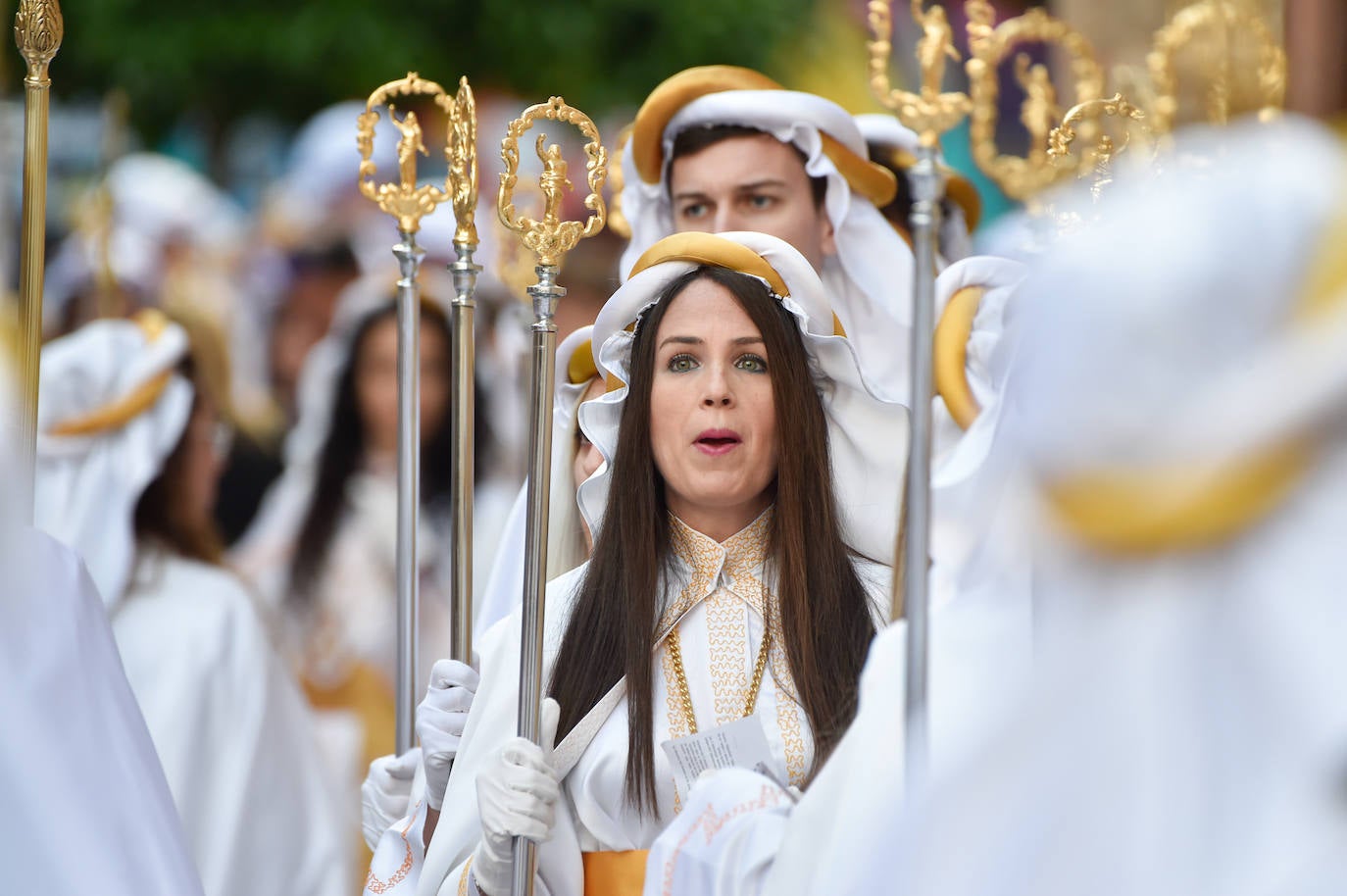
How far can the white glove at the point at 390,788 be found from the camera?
4.39 metres

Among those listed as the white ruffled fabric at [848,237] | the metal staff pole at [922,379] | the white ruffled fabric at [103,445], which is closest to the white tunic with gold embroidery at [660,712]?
the metal staff pole at [922,379]

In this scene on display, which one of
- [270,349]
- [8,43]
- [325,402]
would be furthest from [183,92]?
[325,402]

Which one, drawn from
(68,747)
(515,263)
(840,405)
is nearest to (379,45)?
(515,263)

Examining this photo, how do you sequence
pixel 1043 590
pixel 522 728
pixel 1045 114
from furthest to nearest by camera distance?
pixel 1045 114
pixel 522 728
pixel 1043 590

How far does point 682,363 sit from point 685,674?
0.60 m

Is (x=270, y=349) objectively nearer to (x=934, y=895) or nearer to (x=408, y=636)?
(x=408, y=636)

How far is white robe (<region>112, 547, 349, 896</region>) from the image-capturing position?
21.0ft

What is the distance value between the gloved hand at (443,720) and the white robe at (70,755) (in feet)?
1.93

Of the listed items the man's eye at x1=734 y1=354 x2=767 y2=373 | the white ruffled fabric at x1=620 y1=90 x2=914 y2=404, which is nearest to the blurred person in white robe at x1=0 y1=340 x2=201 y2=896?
the man's eye at x1=734 y1=354 x2=767 y2=373

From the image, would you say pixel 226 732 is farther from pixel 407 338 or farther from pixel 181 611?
pixel 407 338

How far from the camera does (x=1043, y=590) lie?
8.10ft

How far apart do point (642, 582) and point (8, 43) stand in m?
11.0

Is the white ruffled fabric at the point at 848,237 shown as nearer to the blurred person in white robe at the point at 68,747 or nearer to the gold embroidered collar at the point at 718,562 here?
the gold embroidered collar at the point at 718,562

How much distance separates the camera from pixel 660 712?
3.74 meters
